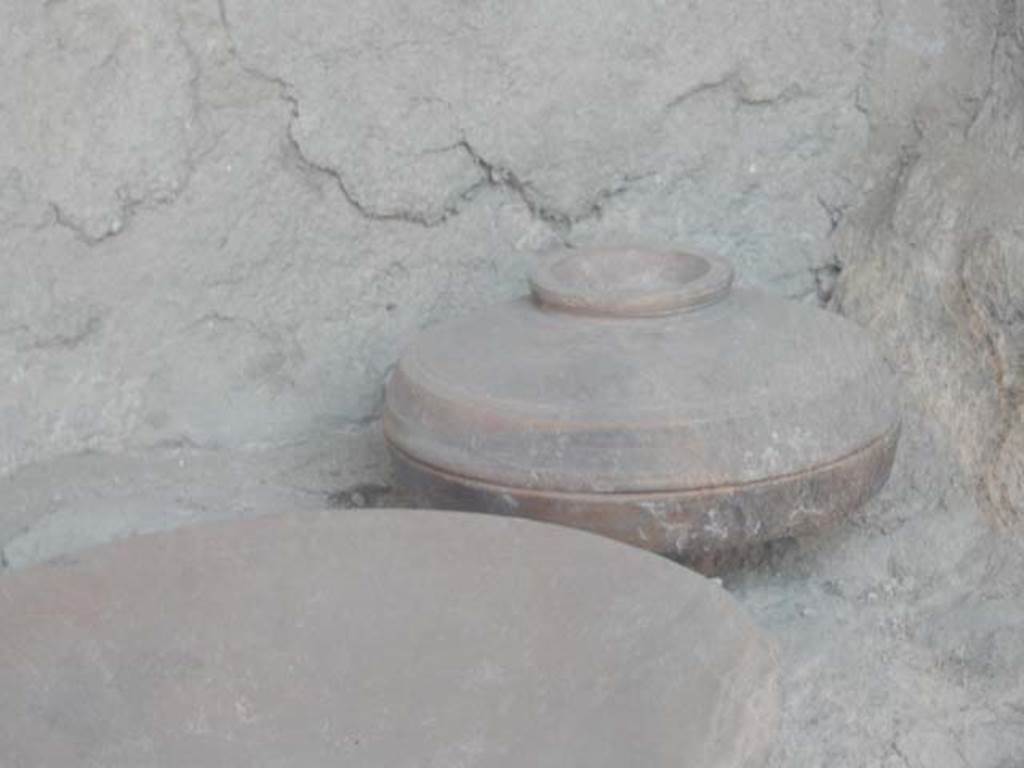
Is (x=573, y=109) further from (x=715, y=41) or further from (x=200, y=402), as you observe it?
(x=200, y=402)

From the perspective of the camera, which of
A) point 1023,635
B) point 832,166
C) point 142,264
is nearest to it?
point 1023,635

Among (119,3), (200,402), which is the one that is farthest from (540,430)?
(119,3)

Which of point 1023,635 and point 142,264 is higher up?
point 142,264

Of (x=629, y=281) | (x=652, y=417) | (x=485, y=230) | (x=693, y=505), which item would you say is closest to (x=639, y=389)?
(x=652, y=417)

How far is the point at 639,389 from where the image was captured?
2.58 m

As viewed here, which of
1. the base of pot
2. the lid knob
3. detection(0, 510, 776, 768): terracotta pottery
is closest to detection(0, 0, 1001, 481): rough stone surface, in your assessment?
the lid knob

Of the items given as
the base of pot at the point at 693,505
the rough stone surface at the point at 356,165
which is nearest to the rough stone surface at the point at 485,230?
the rough stone surface at the point at 356,165

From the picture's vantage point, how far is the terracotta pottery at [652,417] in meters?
2.54

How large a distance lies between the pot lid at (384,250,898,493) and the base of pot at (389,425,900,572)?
18 millimetres

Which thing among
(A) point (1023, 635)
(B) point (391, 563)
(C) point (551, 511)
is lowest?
(A) point (1023, 635)

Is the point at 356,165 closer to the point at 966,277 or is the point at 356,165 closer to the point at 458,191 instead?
the point at 458,191

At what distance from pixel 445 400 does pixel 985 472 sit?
3.08 ft

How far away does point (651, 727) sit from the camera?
1.69 m

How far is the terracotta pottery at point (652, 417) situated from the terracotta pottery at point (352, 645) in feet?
1.69
